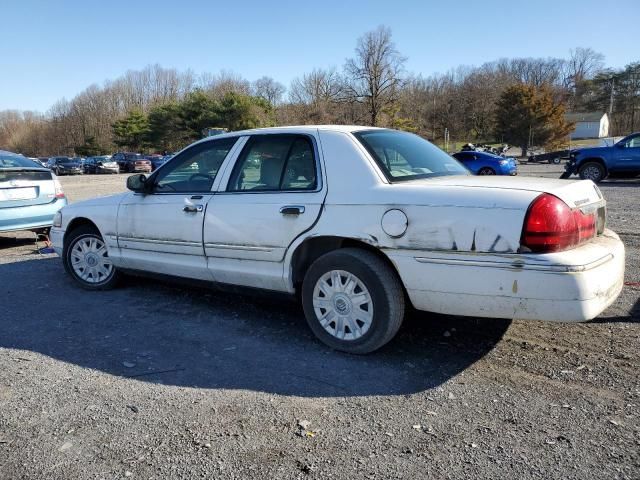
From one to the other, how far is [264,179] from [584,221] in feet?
7.56

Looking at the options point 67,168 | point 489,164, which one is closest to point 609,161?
point 489,164

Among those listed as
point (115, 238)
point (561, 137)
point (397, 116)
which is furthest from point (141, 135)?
point (115, 238)

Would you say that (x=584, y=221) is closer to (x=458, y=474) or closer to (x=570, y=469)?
(x=570, y=469)

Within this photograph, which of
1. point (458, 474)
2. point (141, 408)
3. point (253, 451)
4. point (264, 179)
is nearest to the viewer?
point (458, 474)

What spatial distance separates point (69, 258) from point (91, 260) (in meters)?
0.31

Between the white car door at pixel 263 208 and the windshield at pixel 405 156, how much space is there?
43cm

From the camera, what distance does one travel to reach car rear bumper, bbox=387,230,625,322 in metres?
2.93

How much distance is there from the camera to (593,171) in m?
17.9

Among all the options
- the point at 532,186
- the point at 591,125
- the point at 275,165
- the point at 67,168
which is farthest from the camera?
the point at 591,125

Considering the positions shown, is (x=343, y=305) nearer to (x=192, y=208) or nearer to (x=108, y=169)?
(x=192, y=208)

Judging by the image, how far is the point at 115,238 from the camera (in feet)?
16.6

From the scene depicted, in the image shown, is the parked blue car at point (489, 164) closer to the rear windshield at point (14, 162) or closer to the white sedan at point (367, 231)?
the rear windshield at point (14, 162)

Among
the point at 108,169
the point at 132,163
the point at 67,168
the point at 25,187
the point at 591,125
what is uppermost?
the point at 591,125

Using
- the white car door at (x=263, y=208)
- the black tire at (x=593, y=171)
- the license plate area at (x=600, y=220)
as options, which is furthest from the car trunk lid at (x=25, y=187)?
the black tire at (x=593, y=171)
